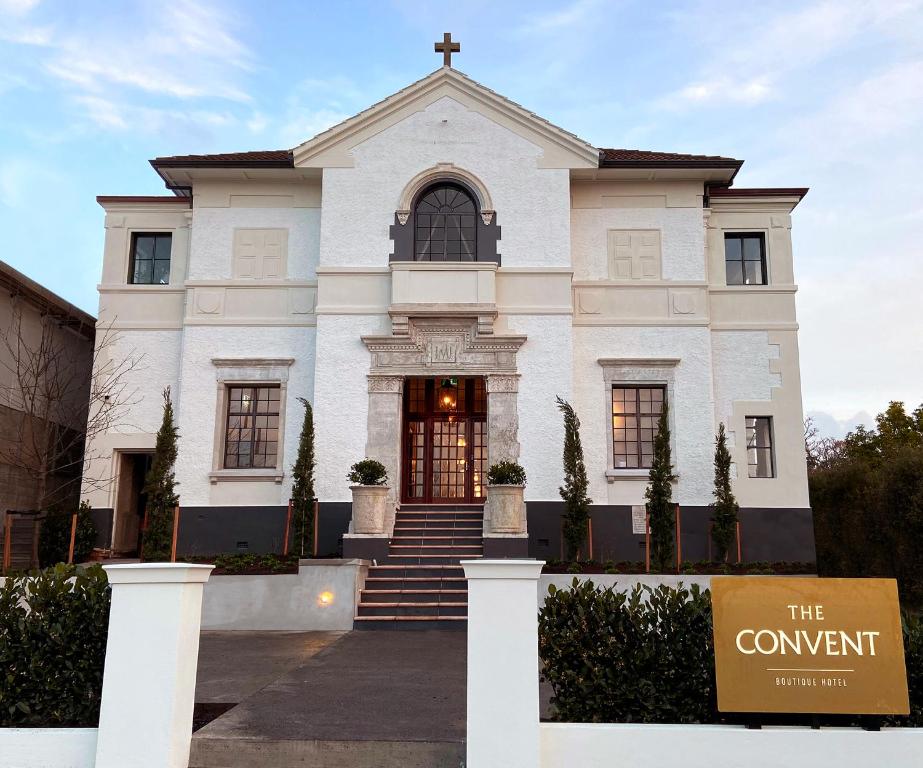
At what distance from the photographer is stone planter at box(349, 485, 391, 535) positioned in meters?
14.7

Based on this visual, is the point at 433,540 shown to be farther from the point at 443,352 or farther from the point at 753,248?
the point at 753,248

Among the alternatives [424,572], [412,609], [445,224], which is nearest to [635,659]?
[412,609]

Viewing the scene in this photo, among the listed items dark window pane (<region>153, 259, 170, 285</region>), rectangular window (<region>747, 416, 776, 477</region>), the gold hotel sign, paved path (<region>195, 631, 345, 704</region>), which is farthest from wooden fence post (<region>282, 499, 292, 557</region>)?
the gold hotel sign

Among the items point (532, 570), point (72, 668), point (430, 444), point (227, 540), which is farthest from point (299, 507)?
point (532, 570)

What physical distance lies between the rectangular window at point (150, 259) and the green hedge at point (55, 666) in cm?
1312

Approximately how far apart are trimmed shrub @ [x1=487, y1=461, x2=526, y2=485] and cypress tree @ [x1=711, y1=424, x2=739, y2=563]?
163 inches

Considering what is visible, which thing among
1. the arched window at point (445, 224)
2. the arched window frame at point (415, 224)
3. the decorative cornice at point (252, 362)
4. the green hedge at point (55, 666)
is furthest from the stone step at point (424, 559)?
the green hedge at point (55, 666)

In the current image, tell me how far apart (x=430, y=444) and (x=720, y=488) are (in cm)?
595

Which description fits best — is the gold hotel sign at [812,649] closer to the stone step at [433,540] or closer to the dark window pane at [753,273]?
the stone step at [433,540]

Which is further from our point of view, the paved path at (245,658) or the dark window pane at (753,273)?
the dark window pane at (753,273)

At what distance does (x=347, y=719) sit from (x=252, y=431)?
1151 centimetres

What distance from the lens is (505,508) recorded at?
14.7m

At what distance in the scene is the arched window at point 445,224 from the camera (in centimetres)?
1717

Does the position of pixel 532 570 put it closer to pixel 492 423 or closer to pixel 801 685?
pixel 801 685
